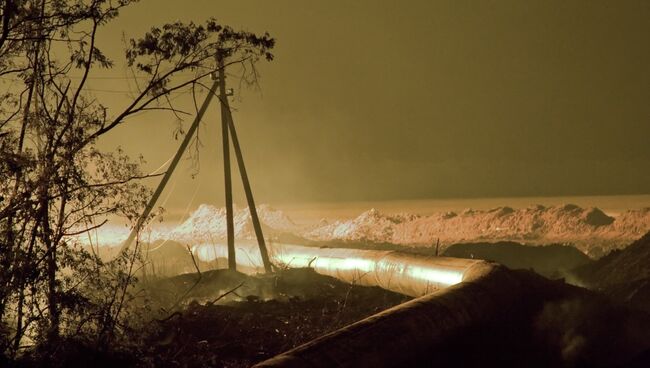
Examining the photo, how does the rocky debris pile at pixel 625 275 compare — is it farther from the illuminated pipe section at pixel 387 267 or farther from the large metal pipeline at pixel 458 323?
the illuminated pipe section at pixel 387 267

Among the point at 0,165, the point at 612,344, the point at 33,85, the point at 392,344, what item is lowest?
the point at 612,344

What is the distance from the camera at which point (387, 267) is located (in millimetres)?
11445

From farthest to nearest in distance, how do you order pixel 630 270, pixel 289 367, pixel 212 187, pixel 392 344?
1. pixel 212 187
2. pixel 630 270
3. pixel 392 344
4. pixel 289 367

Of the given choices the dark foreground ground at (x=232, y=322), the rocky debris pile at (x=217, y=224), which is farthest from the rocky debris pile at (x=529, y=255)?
the rocky debris pile at (x=217, y=224)

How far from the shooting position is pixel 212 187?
7081cm

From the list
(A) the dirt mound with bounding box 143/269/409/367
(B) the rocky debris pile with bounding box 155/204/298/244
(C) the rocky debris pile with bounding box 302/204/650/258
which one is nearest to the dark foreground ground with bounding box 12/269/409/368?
(A) the dirt mound with bounding box 143/269/409/367

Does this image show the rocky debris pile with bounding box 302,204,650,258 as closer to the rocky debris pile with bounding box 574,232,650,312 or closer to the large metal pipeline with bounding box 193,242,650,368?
the rocky debris pile with bounding box 574,232,650,312

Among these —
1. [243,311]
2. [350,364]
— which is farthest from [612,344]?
[243,311]

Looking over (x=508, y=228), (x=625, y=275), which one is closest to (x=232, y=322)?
(x=625, y=275)

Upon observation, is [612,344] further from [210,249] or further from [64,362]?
[210,249]

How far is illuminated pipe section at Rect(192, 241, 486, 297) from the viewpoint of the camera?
385 inches

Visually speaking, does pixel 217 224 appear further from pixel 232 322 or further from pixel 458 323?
pixel 458 323

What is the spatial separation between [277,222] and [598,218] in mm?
18058

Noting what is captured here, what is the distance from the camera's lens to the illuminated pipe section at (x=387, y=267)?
9.79 metres
